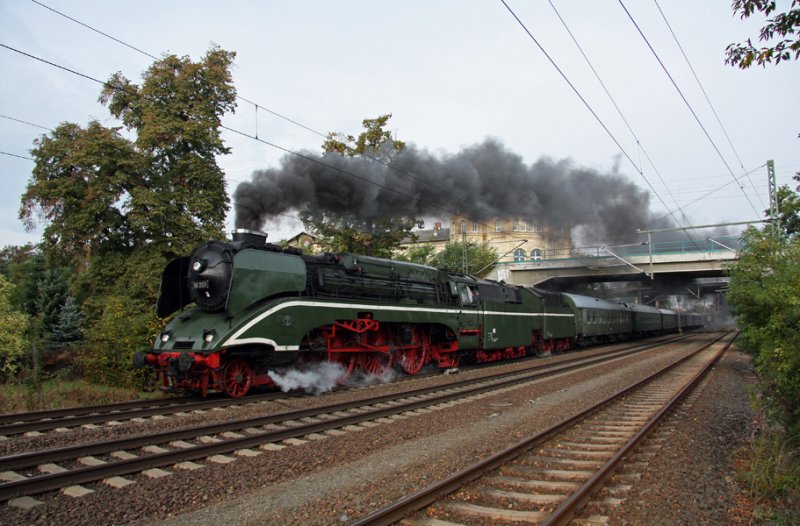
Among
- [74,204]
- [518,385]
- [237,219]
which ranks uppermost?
[74,204]

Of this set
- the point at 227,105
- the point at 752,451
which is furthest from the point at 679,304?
the point at 752,451

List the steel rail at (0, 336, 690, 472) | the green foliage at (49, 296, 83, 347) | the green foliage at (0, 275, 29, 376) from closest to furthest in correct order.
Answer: the steel rail at (0, 336, 690, 472), the green foliage at (0, 275, 29, 376), the green foliage at (49, 296, 83, 347)

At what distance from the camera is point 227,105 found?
23.6 meters

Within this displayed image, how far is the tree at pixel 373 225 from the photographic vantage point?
2555 centimetres

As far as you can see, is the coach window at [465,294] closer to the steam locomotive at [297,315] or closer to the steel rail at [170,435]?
the steam locomotive at [297,315]

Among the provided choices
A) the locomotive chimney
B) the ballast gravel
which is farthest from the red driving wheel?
the locomotive chimney

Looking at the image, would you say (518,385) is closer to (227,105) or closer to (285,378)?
(285,378)

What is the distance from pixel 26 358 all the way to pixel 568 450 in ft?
54.7

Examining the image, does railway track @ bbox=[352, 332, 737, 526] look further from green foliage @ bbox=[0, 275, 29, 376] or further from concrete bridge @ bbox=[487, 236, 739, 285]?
concrete bridge @ bbox=[487, 236, 739, 285]

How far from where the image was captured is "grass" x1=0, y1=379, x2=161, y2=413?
1040cm

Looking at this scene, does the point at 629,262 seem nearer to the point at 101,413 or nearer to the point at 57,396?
the point at 57,396

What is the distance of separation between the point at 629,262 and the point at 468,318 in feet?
77.5

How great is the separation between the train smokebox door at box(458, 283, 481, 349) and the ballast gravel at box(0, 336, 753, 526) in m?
7.19

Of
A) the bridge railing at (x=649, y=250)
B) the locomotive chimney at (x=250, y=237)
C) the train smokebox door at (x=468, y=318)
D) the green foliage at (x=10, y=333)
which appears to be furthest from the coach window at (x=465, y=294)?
the bridge railing at (x=649, y=250)
